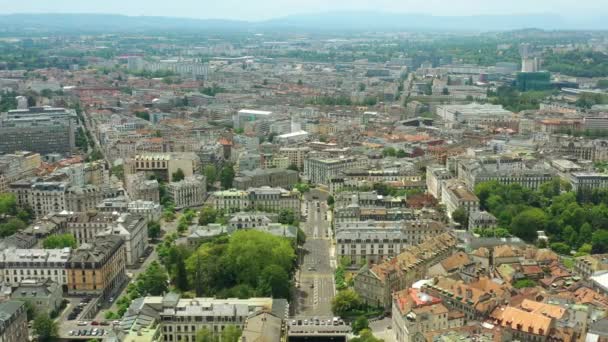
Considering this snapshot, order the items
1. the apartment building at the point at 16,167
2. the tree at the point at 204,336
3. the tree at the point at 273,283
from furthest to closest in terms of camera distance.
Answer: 1. the apartment building at the point at 16,167
2. the tree at the point at 273,283
3. the tree at the point at 204,336

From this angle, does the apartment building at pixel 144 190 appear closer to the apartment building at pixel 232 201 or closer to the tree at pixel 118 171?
the apartment building at pixel 232 201

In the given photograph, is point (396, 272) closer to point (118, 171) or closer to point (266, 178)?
point (266, 178)

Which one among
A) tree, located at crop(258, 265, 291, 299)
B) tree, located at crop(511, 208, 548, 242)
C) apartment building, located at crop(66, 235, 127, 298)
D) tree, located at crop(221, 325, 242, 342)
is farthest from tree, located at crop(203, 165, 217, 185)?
tree, located at crop(221, 325, 242, 342)

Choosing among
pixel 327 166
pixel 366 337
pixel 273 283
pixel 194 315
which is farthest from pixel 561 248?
pixel 194 315

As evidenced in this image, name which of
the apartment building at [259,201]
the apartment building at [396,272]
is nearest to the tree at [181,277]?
the apartment building at [396,272]

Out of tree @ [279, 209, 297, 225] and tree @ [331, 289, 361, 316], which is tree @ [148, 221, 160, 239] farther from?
tree @ [331, 289, 361, 316]

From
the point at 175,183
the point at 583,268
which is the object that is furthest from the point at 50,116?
the point at 583,268

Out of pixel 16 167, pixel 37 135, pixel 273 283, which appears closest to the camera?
pixel 273 283
